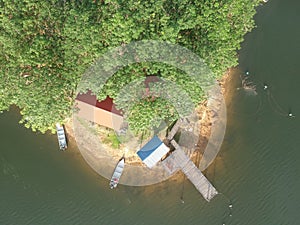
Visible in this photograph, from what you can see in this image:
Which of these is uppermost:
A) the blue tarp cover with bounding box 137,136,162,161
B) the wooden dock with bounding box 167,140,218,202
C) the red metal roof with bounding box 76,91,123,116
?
the red metal roof with bounding box 76,91,123,116

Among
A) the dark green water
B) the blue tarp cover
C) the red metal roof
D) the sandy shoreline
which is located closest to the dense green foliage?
the red metal roof

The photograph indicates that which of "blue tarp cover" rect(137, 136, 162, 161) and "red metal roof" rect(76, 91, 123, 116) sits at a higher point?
"red metal roof" rect(76, 91, 123, 116)

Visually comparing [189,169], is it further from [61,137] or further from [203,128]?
[61,137]

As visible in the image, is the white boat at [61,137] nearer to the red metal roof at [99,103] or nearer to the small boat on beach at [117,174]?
the red metal roof at [99,103]

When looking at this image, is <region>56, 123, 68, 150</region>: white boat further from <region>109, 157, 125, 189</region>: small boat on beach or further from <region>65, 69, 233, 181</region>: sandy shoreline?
<region>109, 157, 125, 189</region>: small boat on beach

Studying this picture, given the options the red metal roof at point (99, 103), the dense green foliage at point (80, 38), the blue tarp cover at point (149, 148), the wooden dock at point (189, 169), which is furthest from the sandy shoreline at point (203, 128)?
the dense green foliage at point (80, 38)

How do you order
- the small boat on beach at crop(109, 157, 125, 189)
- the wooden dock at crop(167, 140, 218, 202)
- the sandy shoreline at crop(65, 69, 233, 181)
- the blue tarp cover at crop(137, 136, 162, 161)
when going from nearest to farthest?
the blue tarp cover at crop(137, 136, 162, 161) < the wooden dock at crop(167, 140, 218, 202) < the small boat on beach at crop(109, 157, 125, 189) < the sandy shoreline at crop(65, 69, 233, 181)

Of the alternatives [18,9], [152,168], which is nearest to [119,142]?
[152,168]
